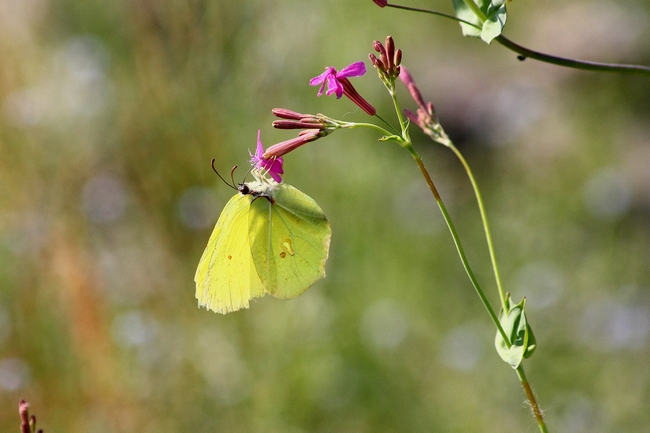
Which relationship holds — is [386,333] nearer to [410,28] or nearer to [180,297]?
[180,297]

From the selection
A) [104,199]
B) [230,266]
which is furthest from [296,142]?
[104,199]

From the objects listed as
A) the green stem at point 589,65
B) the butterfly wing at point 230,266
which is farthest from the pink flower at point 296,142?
the green stem at point 589,65

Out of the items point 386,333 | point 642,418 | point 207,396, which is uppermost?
point 386,333

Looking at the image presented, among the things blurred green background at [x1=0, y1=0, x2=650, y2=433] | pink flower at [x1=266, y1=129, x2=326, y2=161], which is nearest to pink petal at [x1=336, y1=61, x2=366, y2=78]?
pink flower at [x1=266, y1=129, x2=326, y2=161]

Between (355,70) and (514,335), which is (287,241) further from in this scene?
(514,335)

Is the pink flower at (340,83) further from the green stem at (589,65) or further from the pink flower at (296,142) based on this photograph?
the green stem at (589,65)

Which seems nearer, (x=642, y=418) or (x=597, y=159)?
(x=642, y=418)

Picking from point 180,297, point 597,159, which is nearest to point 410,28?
point 597,159
